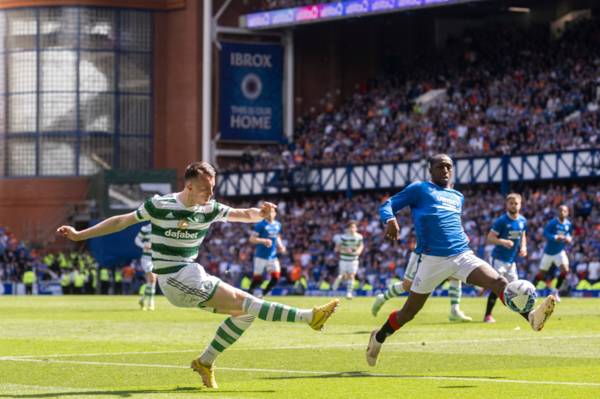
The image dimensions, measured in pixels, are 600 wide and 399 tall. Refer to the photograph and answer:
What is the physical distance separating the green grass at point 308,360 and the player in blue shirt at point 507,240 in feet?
2.66

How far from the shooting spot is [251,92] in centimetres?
6800

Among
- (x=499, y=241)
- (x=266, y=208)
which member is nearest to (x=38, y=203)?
(x=499, y=241)

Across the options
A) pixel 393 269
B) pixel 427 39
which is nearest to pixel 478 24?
pixel 427 39

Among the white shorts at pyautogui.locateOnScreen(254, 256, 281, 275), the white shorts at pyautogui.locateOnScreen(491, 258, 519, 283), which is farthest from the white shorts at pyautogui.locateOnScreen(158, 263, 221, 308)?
the white shorts at pyautogui.locateOnScreen(254, 256, 281, 275)

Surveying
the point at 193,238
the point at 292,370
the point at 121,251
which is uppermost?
the point at 193,238

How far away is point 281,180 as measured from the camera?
199 feet

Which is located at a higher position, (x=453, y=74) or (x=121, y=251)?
(x=453, y=74)

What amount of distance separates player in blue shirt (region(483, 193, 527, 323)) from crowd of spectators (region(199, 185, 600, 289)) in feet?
62.9

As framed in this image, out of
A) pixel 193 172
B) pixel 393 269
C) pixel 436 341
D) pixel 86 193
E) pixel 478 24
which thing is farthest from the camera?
pixel 86 193

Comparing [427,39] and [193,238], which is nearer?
[193,238]

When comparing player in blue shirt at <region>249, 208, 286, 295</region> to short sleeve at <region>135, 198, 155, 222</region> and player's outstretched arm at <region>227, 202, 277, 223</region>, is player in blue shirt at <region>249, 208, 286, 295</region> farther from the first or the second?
short sleeve at <region>135, 198, 155, 222</region>

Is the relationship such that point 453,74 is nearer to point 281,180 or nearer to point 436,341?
point 281,180

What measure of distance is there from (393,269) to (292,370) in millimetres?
34460

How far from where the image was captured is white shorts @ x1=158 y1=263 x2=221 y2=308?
13.3 meters
